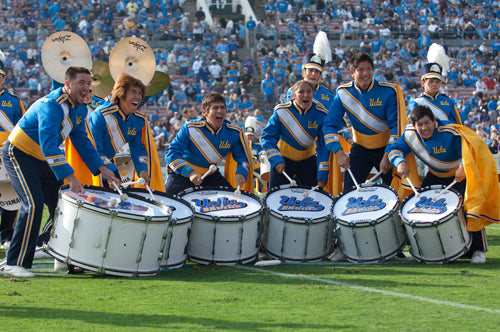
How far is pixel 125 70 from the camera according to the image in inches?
370

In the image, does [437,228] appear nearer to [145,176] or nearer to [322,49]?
[145,176]

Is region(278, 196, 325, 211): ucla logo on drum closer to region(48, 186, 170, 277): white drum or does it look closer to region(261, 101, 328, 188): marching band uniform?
region(261, 101, 328, 188): marching band uniform

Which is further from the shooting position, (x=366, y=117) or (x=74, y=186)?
(x=366, y=117)

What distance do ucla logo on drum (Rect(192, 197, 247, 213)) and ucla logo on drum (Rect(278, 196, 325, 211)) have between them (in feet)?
1.38

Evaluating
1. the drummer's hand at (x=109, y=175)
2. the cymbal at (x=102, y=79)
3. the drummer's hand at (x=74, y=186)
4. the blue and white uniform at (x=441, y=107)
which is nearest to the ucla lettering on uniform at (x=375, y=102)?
the blue and white uniform at (x=441, y=107)

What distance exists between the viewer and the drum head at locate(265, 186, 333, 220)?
7.22 m

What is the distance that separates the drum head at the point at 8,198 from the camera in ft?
26.2

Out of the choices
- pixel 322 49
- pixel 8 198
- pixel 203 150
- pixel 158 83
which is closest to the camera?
pixel 203 150

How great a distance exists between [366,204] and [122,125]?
243cm

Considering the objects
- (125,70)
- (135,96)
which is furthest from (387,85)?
(125,70)

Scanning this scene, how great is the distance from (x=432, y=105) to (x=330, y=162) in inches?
50.6

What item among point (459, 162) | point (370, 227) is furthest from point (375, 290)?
point (459, 162)

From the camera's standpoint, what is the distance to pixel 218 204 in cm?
708

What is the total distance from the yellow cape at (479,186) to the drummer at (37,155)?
10.3 ft
